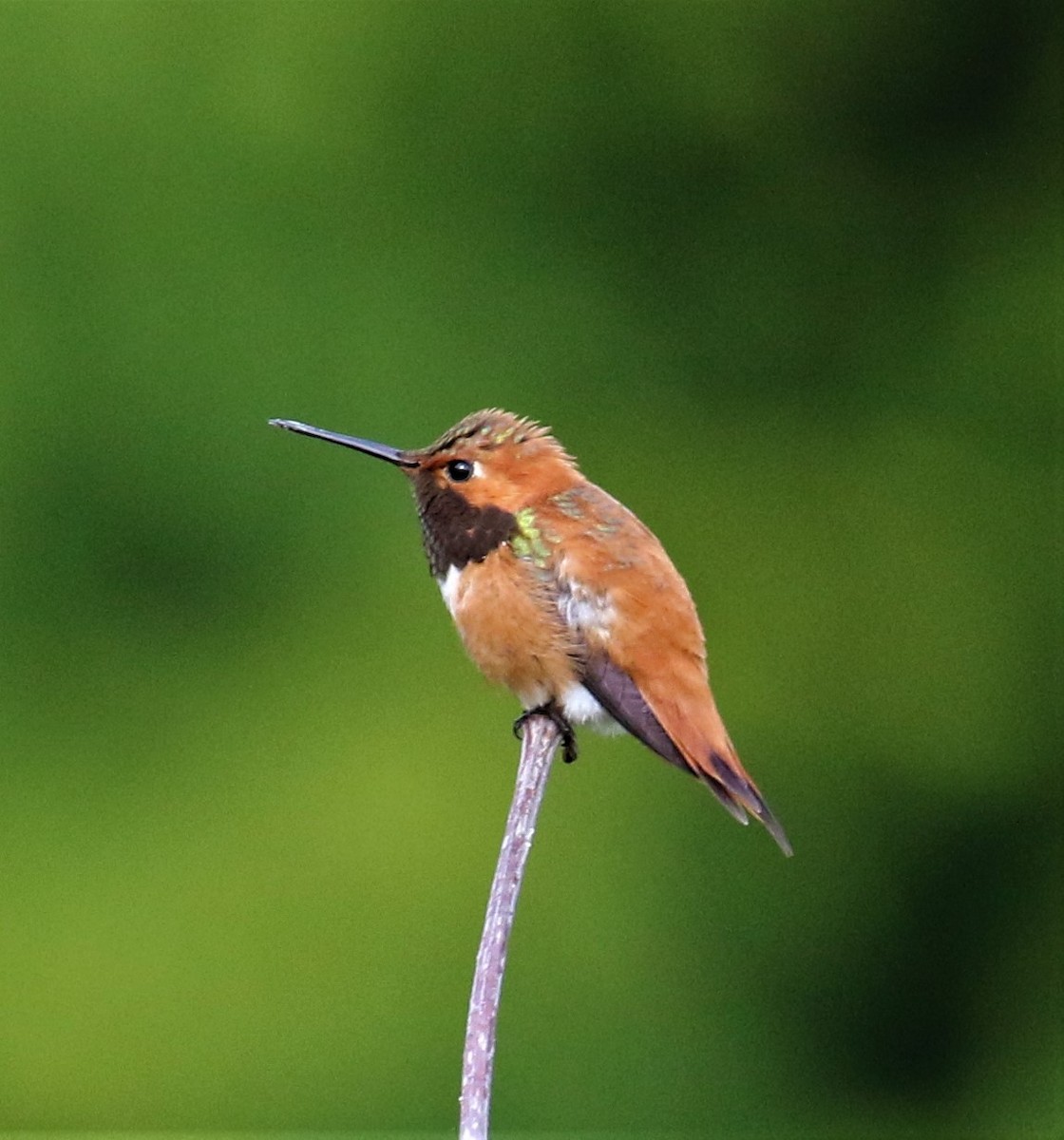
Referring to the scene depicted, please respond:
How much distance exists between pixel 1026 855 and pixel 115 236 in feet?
12.6

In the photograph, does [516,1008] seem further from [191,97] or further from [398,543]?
[191,97]

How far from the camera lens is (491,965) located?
2.02m

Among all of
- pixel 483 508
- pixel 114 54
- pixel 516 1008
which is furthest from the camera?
pixel 114 54

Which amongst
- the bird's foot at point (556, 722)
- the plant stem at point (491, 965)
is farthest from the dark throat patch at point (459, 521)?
the plant stem at point (491, 965)

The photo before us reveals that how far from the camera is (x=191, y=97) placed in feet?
22.2

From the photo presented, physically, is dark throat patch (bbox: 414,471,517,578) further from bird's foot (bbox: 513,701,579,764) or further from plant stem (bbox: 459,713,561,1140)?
plant stem (bbox: 459,713,561,1140)

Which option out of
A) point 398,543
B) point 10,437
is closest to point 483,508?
point 398,543

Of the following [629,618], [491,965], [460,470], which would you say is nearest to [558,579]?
[629,618]

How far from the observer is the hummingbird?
3033 mm

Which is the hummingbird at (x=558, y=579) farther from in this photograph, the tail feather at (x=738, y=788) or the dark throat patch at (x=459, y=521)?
the tail feather at (x=738, y=788)

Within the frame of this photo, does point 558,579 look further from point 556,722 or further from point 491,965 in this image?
point 491,965

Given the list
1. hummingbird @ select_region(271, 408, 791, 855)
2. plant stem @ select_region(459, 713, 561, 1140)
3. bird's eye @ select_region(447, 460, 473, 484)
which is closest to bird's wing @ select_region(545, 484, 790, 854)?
hummingbird @ select_region(271, 408, 791, 855)

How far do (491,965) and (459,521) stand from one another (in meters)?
1.17

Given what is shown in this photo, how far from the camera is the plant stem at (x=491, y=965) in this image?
1.89 m
